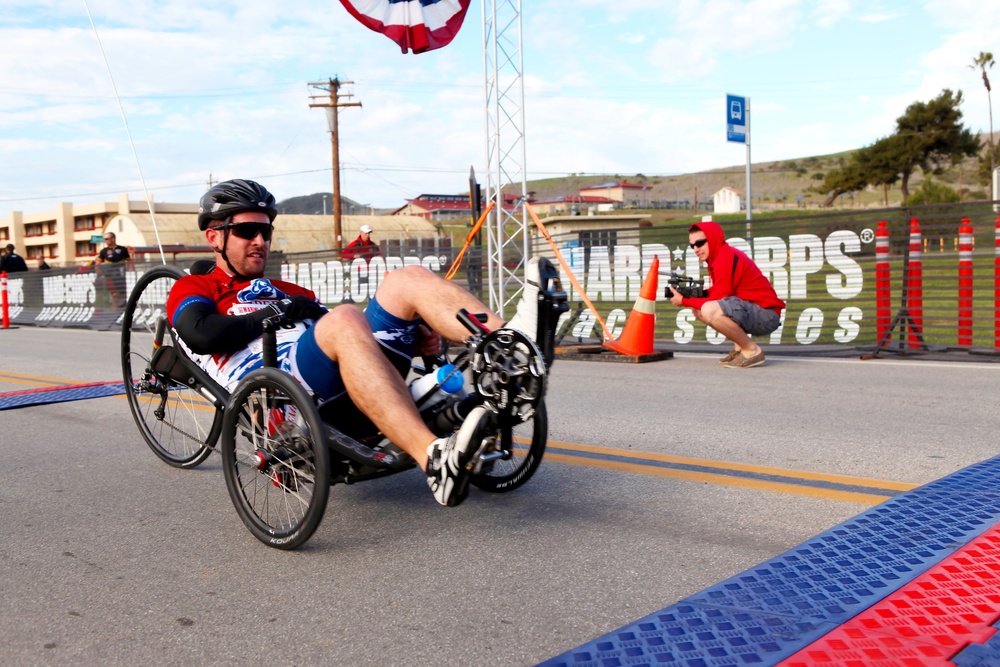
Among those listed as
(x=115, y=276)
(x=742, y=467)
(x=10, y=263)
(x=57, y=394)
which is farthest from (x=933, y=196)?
(x=742, y=467)

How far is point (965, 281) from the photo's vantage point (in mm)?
9867

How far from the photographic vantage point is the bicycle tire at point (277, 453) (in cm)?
330

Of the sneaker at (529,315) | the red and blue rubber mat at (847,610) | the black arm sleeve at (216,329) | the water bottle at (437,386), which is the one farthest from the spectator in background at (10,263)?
the red and blue rubber mat at (847,610)

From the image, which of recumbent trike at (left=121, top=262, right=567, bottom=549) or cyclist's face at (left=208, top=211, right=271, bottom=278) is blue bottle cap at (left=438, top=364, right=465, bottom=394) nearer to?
recumbent trike at (left=121, top=262, right=567, bottom=549)

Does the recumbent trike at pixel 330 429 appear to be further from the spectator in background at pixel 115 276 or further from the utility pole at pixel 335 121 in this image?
the utility pole at pixel 335 121

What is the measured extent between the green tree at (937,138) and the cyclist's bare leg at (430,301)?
7697 centimetres

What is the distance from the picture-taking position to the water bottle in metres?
3.58

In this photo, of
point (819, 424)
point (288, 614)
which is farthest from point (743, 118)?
point (288, 614)

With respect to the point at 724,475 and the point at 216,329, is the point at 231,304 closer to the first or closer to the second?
the point at 216,329

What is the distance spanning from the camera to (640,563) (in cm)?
326

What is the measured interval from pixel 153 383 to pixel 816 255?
8.73m

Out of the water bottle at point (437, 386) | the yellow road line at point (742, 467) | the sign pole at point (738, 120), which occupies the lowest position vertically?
the yellow road line at point (742, 467)

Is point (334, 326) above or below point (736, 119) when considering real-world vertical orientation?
below

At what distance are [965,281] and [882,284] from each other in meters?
0.84
